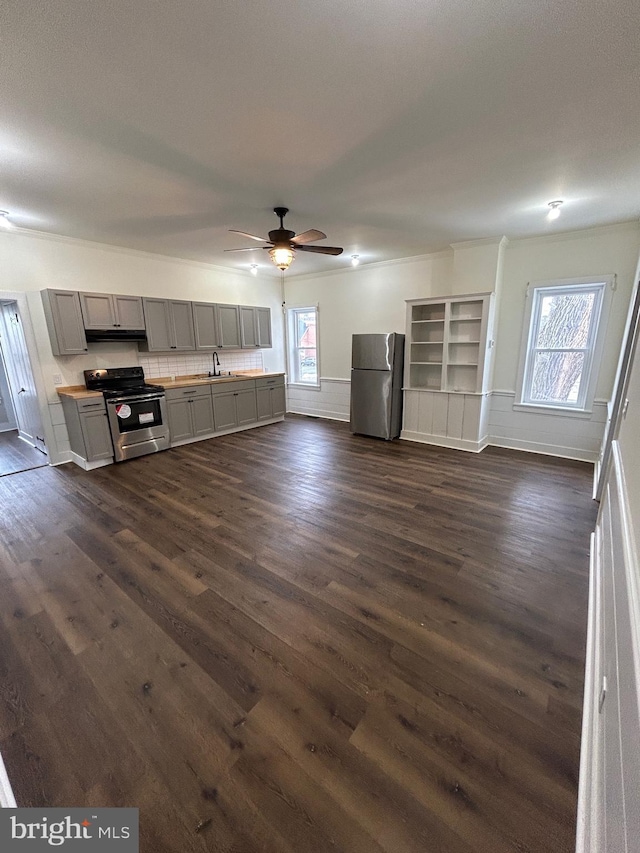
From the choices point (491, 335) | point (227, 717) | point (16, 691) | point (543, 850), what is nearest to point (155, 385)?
point (16, 691)

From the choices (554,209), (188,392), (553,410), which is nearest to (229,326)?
(188,392)

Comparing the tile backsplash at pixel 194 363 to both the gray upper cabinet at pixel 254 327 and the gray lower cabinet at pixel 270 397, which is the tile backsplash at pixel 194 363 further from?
the gray lower cabinet at pixel 270 397

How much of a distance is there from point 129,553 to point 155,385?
121 inches

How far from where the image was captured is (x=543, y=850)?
3.39 feet

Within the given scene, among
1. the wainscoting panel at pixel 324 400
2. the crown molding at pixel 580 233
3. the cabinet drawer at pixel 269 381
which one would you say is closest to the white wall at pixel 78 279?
the cabinet drawer at pixel 269 381

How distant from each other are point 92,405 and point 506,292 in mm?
5508

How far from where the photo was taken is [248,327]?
20.4 ft

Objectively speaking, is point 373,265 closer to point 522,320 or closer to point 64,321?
point 522,320

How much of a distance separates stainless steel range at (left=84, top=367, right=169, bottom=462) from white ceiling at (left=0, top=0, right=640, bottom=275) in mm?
1948

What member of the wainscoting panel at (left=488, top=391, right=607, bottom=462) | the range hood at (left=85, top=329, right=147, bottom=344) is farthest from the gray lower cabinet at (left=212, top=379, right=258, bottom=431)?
the wainscoting panel at (left=488, top=391, right=607, bottom=462)

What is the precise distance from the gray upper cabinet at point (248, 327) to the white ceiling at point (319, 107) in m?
2.63

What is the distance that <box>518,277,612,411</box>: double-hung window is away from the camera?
4.08 m

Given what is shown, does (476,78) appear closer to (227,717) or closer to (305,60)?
(305,60)

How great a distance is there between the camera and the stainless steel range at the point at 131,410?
172 inches
